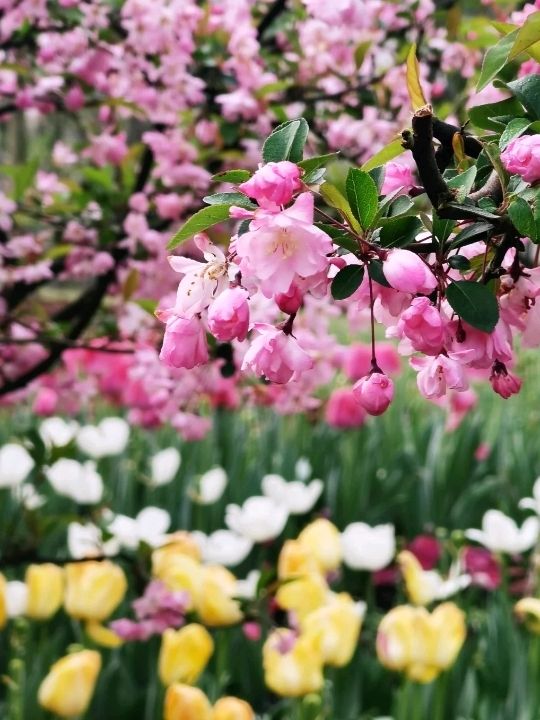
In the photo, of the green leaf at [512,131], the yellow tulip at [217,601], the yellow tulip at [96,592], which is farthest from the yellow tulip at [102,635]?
the green leaf at [512,131]

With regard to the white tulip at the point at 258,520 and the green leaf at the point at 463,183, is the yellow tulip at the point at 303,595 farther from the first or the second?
the green leaf at the point at 463,183

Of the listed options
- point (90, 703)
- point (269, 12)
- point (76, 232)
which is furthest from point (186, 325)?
point (269, 12)

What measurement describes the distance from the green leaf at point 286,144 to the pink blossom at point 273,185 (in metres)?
0.06

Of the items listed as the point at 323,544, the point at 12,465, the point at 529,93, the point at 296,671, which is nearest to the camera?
the point at 529,93

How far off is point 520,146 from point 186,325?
0.21m

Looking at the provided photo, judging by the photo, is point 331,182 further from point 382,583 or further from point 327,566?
point 382,583

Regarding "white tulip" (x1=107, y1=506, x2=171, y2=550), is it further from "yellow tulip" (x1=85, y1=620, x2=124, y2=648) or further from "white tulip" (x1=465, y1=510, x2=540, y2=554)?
"white tulip" (x1=465, y1=510, x2=540, y2=554)

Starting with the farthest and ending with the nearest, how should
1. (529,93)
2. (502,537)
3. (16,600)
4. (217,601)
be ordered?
(502,537) → (16,600) → (217,601) → (529,93)

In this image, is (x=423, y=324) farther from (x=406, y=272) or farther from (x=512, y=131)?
(x=512, y=131)

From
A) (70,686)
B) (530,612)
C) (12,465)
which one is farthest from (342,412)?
(70,686)

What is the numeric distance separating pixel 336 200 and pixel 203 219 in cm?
7

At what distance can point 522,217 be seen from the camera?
18.8 inches

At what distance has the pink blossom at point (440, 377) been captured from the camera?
53 centimetres

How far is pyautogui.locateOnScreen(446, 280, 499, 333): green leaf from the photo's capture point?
0.49 meters
